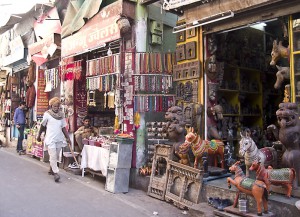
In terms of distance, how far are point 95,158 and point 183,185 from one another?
2.59 m

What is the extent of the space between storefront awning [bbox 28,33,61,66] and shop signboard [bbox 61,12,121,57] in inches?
23.0

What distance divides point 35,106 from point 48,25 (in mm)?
2853

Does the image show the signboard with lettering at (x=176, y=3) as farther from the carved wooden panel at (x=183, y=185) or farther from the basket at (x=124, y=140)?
the carved wooden panel at (x=183, y=185)

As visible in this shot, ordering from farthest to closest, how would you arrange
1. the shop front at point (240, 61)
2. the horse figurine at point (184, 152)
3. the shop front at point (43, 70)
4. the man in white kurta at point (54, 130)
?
1. the shop front at point (43, 70)
2. the man in white kurta at point (54, 130)
3. the horse figurine at point (184, 152)
4. the shop front at point (240, 61)

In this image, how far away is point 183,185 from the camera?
559cm

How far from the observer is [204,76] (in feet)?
20.6

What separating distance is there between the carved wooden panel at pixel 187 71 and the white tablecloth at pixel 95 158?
7.34 feet

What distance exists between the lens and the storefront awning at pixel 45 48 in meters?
9.80

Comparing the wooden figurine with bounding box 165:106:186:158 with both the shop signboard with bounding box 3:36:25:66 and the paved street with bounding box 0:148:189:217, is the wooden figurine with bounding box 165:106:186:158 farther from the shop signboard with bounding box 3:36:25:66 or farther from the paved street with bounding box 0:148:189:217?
the shop signboard with bounding box 3:36:25:66

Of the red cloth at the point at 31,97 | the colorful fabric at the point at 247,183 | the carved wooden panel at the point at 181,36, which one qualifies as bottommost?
the colorful fabric at the point at 247,183

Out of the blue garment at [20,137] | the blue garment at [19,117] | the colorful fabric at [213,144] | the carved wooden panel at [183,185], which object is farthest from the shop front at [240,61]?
the blue garment at [20,137]

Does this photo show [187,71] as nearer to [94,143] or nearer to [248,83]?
[248,83]

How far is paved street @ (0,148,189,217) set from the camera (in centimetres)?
517

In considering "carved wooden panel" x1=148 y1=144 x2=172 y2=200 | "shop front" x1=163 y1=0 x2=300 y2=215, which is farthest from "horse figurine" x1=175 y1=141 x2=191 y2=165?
"shop front" x1=163 y1=0 x2=300 y2=215
